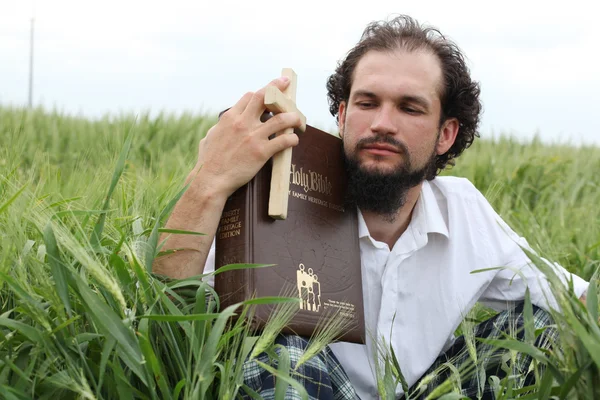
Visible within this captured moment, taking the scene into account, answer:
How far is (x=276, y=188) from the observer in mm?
1906

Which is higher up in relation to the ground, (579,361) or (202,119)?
(579,361)

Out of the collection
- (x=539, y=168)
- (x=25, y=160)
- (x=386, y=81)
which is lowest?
(x=25, y=160)

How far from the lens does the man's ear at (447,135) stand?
2.64 m

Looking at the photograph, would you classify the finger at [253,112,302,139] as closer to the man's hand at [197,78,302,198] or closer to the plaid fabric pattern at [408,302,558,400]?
the man's hand at [197,78,302,198]

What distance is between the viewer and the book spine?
183 centimetres

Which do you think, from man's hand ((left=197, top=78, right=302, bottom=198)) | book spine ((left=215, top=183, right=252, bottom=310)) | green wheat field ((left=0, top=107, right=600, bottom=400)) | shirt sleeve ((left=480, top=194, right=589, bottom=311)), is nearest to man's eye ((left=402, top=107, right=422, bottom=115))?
shirt sleeve ((left=480, top=194, right=589, bottom=311))

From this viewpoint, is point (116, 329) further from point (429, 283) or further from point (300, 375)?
point (429, 283)

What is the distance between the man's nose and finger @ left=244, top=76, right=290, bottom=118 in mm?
400

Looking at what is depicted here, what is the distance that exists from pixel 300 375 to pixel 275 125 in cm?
68

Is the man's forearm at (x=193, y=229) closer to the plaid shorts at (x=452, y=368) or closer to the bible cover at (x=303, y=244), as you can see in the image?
the bible cover at (x=303, y=244)

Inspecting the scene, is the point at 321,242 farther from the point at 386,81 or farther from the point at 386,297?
the point at 386,81

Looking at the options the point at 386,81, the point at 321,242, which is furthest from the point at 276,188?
the point at 386,81

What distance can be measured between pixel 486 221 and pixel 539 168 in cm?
266

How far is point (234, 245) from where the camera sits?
74.8 inches
